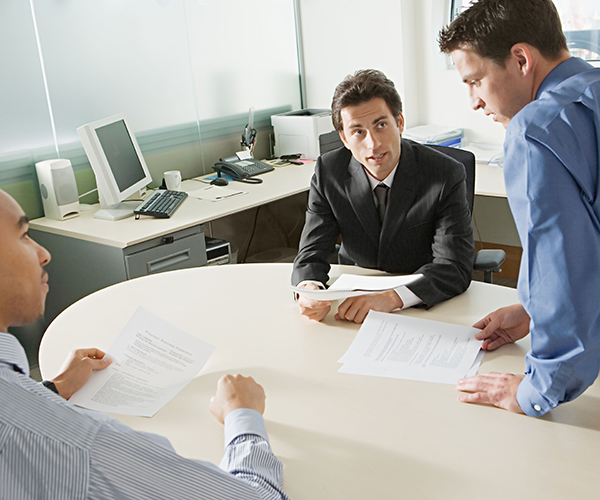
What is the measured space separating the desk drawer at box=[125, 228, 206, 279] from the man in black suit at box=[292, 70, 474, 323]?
0.77 m

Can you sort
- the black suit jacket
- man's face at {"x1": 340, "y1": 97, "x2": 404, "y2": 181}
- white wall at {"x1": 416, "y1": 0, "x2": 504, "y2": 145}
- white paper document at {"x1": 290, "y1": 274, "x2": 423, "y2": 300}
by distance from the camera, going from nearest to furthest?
white paper document at {"x1": 290, "y1": 274, "x2": 423, "y2": 300} < the black suit jacket < man's face at {"x1": 340, "y1": 97, "x2": 404, "y2": 181} < white wall at {"x1": 416, "y1": 0, "x2": 504, "y2": 145}

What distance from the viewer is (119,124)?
2.92 meters

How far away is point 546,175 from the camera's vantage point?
0.94 metres

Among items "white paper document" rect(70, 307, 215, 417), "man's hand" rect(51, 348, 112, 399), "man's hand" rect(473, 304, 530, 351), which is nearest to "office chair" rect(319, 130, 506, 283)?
"man's hand" rect(473, 304, 530, 351)

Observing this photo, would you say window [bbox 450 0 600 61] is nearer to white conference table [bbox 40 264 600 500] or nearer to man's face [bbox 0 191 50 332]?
white conference table [bbox 40 264 600 500]

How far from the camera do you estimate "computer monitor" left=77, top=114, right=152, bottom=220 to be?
2676 mm

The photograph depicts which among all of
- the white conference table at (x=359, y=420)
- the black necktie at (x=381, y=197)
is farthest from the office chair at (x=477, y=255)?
the white conference table at (x=359, y=420)

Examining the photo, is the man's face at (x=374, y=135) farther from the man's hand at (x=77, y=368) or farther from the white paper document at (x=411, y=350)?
the man's hand at (x=77, y=368)

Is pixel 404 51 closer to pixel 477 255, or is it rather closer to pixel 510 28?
pixel 477 255

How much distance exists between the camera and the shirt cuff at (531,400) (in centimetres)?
106

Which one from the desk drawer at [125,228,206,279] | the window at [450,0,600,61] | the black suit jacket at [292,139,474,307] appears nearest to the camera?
the black suit jacket at [292,139,474,307]

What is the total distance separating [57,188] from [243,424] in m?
2.10

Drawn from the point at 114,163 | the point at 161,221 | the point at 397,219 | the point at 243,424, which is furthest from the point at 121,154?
the point at 243,424

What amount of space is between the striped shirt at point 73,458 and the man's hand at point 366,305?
0.78m
